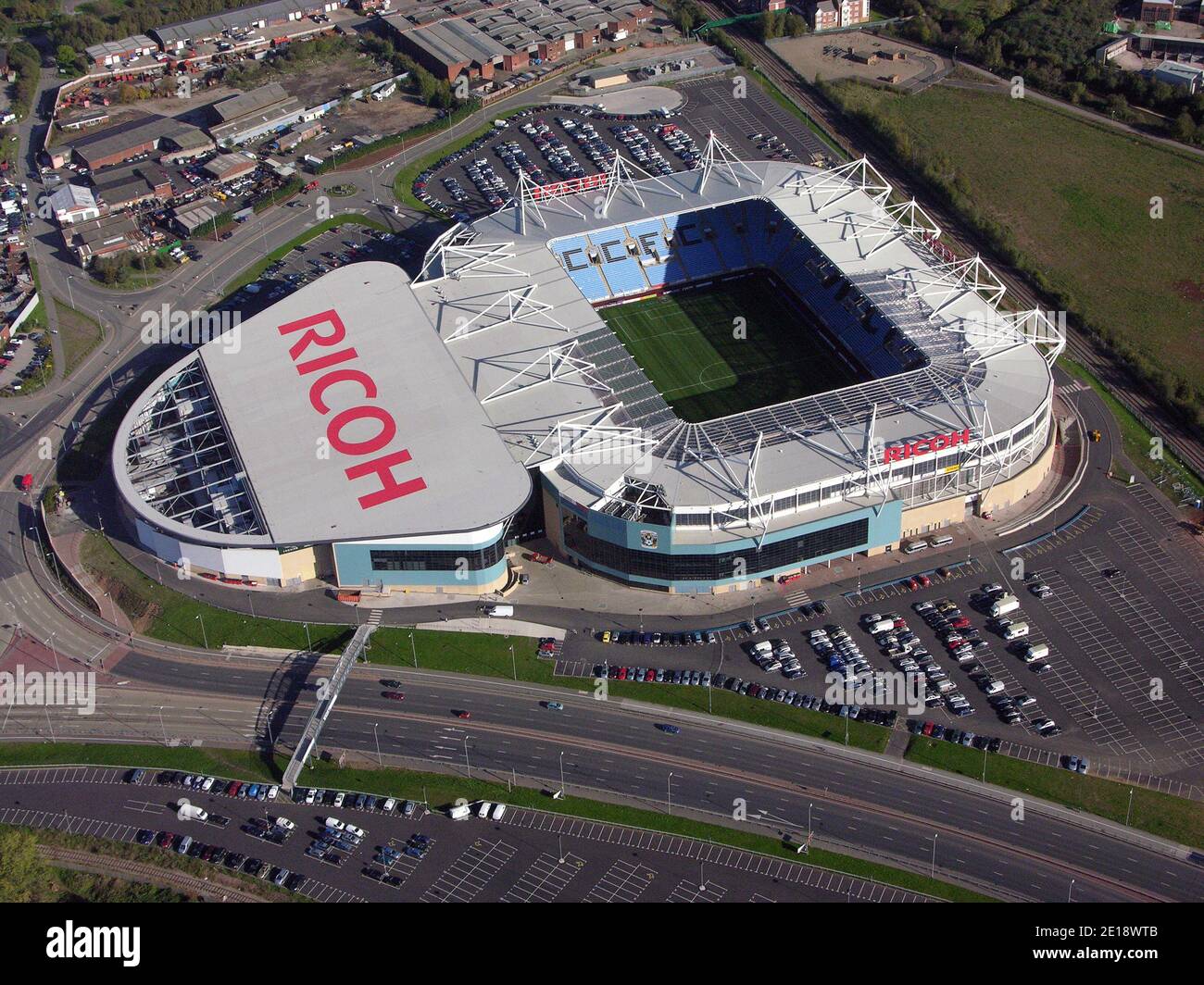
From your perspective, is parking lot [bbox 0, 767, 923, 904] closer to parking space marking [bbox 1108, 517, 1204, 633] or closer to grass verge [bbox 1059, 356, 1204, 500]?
parking space marking [bbox 1108, 517, 1204, 633]

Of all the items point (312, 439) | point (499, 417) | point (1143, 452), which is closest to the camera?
point (312, 439)

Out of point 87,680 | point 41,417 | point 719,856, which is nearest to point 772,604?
point 719,856

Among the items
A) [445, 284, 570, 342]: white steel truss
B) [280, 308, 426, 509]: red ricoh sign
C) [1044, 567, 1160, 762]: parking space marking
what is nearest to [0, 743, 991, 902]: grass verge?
[1044, 567, 1160, 762]: parking space marking

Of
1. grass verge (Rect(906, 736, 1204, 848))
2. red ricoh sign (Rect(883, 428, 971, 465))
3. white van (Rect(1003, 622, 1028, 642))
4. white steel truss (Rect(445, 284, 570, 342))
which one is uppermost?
white steel truss (Rect(445, 284, 570, 342))

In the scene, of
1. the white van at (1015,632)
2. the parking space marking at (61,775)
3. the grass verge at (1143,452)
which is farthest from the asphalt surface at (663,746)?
the grass verge at (1143,452)

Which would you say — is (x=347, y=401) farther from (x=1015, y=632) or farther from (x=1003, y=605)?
(x=1015, y=632)

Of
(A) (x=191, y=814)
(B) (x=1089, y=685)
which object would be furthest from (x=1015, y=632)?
(A) (x=191, y=814)
